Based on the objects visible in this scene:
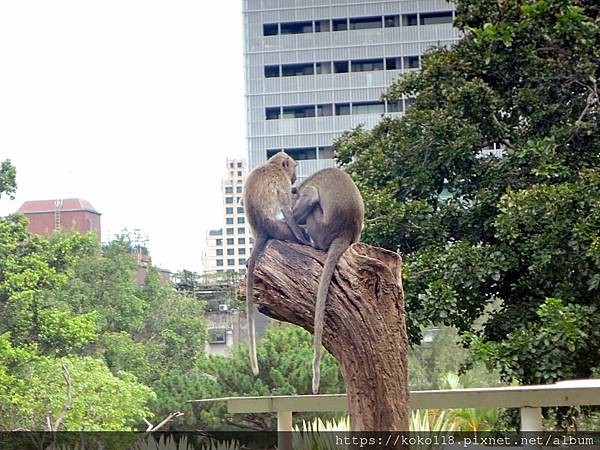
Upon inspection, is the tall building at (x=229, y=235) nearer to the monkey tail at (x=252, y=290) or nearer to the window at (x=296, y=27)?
the window at (x=296, y=27)

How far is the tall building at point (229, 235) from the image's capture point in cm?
2080

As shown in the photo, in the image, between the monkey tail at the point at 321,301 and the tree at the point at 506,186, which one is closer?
the monkey tail at the point at 321,301

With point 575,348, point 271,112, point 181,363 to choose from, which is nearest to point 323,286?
point 575,348

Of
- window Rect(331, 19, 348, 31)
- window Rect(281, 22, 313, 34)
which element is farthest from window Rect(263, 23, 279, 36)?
window Rect(331, 19, 348, 31)

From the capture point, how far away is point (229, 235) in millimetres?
21766

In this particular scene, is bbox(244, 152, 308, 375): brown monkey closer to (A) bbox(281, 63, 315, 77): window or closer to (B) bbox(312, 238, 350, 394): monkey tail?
(B) bbox(312, 238, 350, 394): monkey tail

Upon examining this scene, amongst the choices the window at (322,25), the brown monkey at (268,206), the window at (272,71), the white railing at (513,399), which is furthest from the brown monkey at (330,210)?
the window at (322,25)

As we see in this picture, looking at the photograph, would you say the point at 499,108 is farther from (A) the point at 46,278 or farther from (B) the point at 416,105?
(A) the point at 46,278

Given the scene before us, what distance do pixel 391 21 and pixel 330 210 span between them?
1891cm

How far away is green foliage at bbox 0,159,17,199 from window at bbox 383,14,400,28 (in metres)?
12.4

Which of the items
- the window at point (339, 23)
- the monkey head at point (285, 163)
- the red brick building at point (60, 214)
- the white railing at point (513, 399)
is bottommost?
the white railing at point (513, 399)

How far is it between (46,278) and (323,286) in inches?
327

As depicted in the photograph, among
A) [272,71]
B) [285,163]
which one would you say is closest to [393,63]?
[272,71]

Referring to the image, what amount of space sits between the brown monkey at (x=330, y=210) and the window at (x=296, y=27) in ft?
59.8
